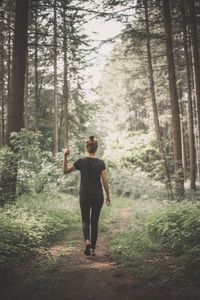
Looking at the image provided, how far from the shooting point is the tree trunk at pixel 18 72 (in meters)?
11.1

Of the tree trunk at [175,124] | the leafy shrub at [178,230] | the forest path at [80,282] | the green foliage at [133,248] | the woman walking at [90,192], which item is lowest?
the forest path at [80,282]

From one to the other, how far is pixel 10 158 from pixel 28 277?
5.38m

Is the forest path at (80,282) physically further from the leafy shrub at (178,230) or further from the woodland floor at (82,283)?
the leafy shrub at (178,230)

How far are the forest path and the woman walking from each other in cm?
47

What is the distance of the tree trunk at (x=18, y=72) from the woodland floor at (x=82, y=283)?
5.23 m

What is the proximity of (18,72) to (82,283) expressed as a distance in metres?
7.62

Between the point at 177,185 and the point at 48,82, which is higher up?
the point at 48,82

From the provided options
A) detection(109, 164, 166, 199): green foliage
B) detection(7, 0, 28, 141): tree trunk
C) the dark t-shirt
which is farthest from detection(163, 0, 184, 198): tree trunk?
the dark t-shirt

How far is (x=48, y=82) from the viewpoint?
2925 cm

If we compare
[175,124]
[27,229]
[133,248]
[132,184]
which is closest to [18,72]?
[27,229]

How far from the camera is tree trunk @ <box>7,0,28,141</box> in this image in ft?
36.6

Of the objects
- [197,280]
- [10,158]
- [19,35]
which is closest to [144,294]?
[197,280]

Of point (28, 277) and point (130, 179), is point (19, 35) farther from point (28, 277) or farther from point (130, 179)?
point (130, 179)

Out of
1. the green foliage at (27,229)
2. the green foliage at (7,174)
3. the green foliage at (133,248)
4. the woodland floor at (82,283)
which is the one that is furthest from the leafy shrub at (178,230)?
the green foliage at (7,174)
